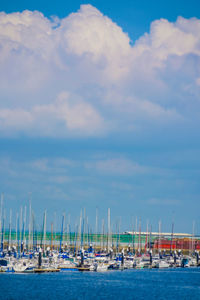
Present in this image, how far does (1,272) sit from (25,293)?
2609 cm

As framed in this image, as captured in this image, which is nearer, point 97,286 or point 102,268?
point 97,286

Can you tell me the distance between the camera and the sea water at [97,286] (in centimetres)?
7712

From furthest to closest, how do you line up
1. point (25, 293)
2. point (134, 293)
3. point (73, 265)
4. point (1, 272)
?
point (73, 265) → point (1, 272) → point (134, 293) → point (25, 293)

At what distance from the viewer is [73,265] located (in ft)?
369

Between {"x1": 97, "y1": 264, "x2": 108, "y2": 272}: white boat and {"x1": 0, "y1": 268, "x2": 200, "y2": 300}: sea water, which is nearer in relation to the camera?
{"x1": 0, "y1": 268, "x2": 200, "y2": 300}: sea water

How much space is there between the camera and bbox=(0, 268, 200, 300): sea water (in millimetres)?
77125

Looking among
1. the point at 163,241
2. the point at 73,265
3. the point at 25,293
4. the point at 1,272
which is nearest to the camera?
the point at 25,293

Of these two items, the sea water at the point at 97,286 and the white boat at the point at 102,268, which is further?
the white boat at the point at 102,268

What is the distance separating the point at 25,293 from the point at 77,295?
693 centimetres

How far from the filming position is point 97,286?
87.1 meters

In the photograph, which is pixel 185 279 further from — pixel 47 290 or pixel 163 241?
pixel 163 241

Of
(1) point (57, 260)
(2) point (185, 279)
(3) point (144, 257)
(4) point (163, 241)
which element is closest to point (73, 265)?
(1) point (57, 260)

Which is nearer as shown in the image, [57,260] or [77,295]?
[77,295]

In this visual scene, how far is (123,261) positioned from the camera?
390 feet
